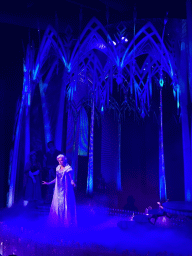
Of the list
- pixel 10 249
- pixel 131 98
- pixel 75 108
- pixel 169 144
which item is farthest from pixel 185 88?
pixel 10 249

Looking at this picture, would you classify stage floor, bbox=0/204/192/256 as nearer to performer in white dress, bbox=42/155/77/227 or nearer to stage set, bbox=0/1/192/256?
stage set, bbox=0/1/192/256

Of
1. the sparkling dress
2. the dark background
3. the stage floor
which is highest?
the dark background

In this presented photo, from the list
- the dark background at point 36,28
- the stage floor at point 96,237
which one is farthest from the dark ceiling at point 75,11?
the stage floor at point 96,237

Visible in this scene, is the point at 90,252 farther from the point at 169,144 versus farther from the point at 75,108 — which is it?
the point at 75,108

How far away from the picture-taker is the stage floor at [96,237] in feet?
13.8

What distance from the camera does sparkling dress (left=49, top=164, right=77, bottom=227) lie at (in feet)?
18.8

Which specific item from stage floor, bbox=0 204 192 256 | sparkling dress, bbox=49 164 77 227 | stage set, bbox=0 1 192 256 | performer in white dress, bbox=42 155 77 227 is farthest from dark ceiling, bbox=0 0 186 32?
stage floor, bbox=0 204 192 256

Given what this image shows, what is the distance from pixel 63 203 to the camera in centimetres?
577

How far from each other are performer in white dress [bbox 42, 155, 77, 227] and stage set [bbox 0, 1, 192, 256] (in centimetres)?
38

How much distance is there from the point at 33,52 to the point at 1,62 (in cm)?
119

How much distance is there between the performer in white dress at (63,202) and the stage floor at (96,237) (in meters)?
0.29

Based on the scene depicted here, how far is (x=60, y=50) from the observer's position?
827 cm

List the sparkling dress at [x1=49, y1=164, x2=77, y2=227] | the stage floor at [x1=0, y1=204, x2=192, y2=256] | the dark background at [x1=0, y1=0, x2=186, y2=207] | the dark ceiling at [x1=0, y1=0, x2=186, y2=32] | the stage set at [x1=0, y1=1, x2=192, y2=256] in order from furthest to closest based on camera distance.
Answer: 1. the dark background at [x1=0, y1=0, x2=186, y2=207]
2. the dark ceiling at [x1=0, y1=0, x2=186, y2=32]
3. the sparkling dress at [x1=49, y1=164, x2=77, y2=227]
4. the stage set at [x1=0, y1=1, x2=192, y2=256]
5. the stage floor at [x1=0, y1=204, x2=192, y2=256]

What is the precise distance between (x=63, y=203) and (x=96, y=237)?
4.28 ft
